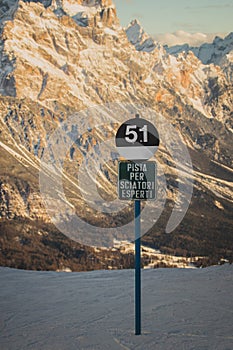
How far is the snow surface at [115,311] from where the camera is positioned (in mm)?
13797

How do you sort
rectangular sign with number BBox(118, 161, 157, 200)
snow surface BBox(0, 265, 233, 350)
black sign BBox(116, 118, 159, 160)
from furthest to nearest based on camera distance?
rectangular sign with number BBox(118, 161, 157, 200) < black sign BBox(116, 118, 159, 160) < snow surface BBox(0, 265, 233, 350)

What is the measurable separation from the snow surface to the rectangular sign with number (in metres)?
4.07

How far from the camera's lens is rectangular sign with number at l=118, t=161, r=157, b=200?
1421 centimetres

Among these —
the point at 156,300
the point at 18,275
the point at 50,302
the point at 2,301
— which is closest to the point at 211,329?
the point at 156,300

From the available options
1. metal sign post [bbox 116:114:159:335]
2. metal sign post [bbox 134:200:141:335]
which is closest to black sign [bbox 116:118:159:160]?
metal sign post [bbox 116:114:159:335]

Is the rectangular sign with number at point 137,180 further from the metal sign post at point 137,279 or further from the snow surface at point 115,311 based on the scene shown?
the snow surface at point 115,311

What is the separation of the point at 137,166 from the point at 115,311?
5.66 m

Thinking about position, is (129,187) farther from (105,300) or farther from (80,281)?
(80,281)

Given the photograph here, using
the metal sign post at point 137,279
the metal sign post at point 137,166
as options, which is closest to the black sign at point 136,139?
the metal sign post at point 137,166

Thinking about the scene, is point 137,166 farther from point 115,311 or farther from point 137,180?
point 115,311

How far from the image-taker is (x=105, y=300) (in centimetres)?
1850

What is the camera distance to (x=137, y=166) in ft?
47.0

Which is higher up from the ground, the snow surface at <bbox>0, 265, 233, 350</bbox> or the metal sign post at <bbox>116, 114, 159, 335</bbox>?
the metal sign post at <bbox>116, 114, 159, 335</bbox>

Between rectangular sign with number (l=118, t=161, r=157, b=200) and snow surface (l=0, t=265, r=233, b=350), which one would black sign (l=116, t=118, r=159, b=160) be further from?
snow surface (l=0, t=265, r=233, b=350)
